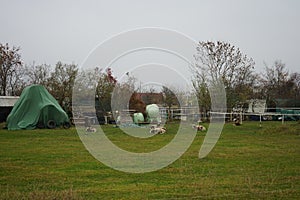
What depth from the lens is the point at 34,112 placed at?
92.0 ft

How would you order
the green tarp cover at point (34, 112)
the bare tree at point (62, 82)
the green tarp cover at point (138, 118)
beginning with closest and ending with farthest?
the green tarp cover at point (34, 112) < the green tarp cover at point (138, 118) < the bare tree at point (62, 82)

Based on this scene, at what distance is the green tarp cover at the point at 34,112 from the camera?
27.5m

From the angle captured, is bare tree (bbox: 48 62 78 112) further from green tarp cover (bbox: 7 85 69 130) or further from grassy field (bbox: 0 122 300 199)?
grassy field (bbox: 0 122 300 199)

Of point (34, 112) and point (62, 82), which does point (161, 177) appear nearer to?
point (34, 112)

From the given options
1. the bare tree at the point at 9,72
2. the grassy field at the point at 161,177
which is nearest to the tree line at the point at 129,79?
the bare tree at the point at 9,72

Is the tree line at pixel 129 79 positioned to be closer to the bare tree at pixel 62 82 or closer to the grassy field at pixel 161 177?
the bare tree at pixel 62 82

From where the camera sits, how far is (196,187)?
7.65 m

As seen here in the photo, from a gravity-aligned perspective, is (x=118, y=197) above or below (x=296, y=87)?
below

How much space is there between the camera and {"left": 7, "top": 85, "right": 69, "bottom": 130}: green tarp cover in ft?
90.4

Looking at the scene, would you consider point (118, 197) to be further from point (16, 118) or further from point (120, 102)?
point (120, 102)

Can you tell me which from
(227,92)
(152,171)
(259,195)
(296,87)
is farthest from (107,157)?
(296,87)

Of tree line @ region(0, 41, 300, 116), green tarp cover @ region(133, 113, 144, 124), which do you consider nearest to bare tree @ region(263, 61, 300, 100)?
tree line @ region(0, 41, 300, 116)

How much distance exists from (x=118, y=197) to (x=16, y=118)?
22.4m

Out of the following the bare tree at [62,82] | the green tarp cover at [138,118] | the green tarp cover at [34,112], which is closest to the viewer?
the green tarp cover at [34,112]
